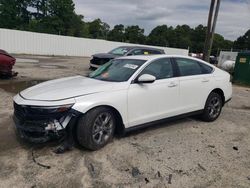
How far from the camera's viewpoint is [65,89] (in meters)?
4.09

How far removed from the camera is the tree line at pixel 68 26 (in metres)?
52.5

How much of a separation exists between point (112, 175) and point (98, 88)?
54.4 inches

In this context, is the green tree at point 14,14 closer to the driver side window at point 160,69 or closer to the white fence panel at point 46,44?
the white fence panel at point 46,44

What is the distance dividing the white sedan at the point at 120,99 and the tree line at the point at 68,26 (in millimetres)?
48843

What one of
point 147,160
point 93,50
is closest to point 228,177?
point 147,160

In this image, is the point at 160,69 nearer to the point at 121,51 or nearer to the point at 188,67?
the point at 188,67

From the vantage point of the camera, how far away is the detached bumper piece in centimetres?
367

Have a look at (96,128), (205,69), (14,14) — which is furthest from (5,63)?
(14,14)

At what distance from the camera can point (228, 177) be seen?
138 inches

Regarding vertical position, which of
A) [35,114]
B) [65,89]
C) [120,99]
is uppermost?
[65,89]

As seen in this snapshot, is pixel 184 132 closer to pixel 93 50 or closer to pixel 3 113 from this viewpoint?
pixel 3 113

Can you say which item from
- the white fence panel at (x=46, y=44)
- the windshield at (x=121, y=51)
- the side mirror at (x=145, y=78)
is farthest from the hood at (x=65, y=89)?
the white fence panel at (x=46, y=44)

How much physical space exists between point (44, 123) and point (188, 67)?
321 cm

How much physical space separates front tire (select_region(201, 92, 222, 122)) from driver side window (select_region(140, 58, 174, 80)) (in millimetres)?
1299
